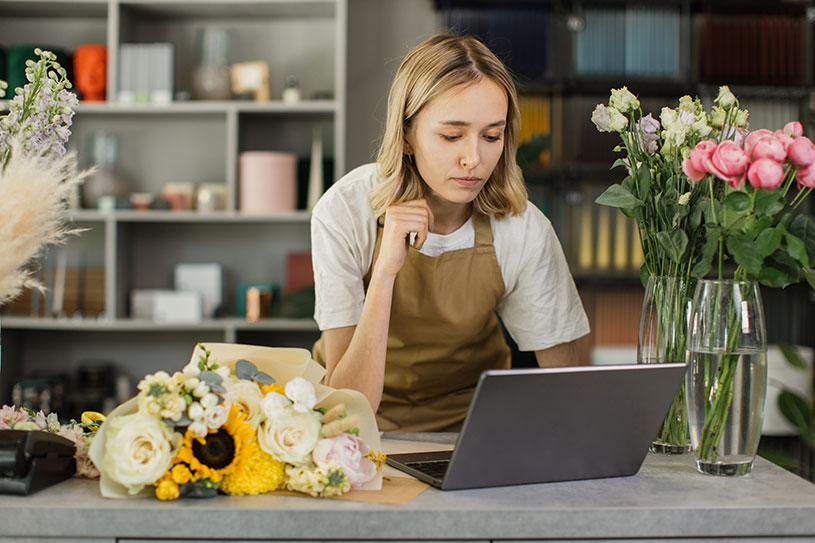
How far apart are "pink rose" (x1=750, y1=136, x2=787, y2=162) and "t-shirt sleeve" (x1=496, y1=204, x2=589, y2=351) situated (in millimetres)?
619

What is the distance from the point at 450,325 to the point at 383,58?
2404 millimetres

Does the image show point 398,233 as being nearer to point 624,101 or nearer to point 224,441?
point 624,101

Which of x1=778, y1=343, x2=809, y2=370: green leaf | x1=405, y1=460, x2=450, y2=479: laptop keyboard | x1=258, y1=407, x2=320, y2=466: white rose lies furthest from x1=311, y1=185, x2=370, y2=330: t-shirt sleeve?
x1=778, y1=343, x2=809, y2=370: green leaf

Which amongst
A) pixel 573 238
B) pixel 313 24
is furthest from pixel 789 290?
pixel 313 24

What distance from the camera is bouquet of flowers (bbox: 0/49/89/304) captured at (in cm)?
94

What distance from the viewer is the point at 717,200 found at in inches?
45.4

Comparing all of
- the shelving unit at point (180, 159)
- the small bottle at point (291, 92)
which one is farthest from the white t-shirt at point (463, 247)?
the shelving unit at point (180, 159)

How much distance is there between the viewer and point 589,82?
3.55 meters

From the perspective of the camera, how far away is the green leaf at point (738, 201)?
1021 millimetres

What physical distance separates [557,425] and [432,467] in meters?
0.18

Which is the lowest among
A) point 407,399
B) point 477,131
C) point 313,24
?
point 407,399

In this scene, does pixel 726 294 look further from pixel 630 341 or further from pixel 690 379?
pixel 630 341

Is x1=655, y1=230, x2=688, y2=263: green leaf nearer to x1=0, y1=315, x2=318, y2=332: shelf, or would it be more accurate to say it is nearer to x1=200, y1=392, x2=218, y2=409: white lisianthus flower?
x1=200, y1=392, x2=218, y2=409: white lisianthus flower

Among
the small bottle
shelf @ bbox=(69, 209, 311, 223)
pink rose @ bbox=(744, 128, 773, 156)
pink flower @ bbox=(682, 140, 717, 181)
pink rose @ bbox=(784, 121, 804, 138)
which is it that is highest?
the small bottle
